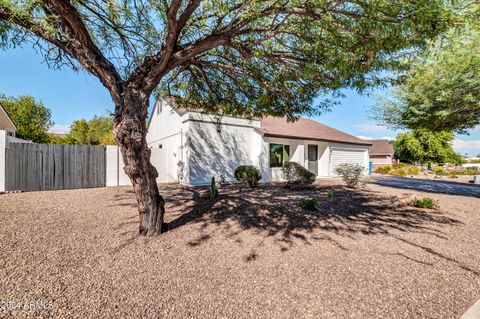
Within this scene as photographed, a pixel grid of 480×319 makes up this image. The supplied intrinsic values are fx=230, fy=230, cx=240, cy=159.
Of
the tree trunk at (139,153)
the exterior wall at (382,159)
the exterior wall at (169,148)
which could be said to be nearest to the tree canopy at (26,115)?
the exterior wall at (169,148)

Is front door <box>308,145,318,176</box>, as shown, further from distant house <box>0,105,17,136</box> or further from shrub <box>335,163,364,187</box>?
distant house <box>0,105,17,136</box>

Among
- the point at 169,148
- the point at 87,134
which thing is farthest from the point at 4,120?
the point at 169,148

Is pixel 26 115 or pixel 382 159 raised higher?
pixel 26 115

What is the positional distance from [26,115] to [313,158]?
2863 cm

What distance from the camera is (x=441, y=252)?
4.29 meters

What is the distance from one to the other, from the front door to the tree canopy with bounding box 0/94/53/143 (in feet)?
88.7

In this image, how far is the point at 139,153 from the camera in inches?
169

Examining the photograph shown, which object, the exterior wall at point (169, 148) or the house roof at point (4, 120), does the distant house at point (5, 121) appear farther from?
the exterior wall at point (169, 148)

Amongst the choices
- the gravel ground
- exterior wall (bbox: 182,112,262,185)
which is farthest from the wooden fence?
exterior wall (bbox: 182,112,262,185)

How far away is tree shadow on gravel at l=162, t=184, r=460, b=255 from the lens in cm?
511

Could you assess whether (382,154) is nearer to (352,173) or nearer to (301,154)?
(301,154)

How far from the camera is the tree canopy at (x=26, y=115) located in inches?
913

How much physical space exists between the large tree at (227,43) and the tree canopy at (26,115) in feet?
80.8

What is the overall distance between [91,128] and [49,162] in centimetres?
2724
